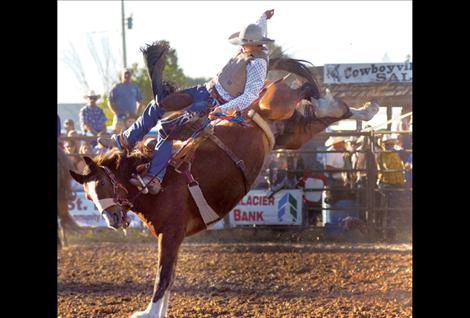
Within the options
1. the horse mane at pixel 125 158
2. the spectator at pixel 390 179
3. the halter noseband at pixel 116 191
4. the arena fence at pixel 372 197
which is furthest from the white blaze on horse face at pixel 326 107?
the spectator at pixel 390 179

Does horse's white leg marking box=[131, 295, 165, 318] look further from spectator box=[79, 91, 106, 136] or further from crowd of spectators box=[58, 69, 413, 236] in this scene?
spectator box=[79, 91, 106, 136]

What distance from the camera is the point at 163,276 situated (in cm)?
535

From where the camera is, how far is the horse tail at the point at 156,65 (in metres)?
5.71

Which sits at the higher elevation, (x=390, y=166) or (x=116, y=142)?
(x=116, y=142)

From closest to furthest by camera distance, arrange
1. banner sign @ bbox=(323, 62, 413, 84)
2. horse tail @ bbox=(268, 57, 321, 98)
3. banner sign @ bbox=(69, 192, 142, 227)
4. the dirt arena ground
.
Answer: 1. horse tail @ bbox=(268, 57, 321, 98)
2. the dirt arena ground
3. banner sign @ bbox=(69, 192, 142, 227)
4. banner sign @ bbox=(323, 62, 413, 84)

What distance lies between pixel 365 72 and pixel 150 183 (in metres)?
7.31

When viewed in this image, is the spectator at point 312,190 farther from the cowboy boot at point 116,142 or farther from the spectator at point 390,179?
the cowboy boot at point 116,142

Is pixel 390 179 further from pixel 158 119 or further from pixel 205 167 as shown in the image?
pixel 158 119

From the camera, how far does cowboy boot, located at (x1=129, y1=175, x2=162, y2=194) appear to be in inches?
219

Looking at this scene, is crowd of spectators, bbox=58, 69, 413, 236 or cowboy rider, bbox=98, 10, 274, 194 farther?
crowd of spectators, bbox=58, 69, 413, 236

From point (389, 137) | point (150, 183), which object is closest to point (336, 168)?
point (389, 137)

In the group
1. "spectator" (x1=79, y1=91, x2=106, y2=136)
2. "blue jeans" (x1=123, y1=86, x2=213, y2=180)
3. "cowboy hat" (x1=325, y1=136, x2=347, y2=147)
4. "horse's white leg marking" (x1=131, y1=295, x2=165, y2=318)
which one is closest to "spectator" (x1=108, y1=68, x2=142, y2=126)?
"spectator" (x1=79, y1=91, x2=106, y2=136)
